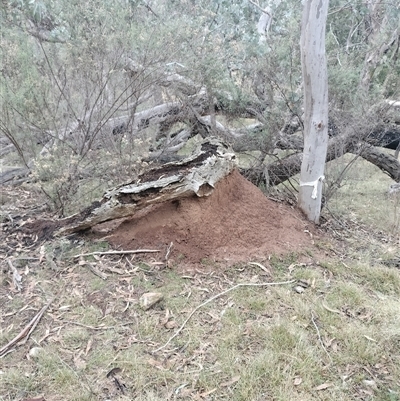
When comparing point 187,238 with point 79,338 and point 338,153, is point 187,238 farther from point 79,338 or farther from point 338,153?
point 338,153

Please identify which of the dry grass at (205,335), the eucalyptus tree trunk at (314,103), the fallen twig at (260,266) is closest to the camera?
the dry grass at (205,335)

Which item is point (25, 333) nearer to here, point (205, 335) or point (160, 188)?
point (205, 335)

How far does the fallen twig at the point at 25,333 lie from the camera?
281 centimetres

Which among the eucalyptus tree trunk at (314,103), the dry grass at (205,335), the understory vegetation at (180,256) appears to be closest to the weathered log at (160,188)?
the understory vegetation at (180,256)

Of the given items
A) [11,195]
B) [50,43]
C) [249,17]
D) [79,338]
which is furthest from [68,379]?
[249,17]

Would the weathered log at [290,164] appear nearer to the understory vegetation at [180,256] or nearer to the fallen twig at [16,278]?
the understory vegetation at [180,256]

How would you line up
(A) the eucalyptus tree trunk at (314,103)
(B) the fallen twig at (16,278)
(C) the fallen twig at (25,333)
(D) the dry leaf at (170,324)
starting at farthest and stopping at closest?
(A) the eucalyptus tree trunk at (314,103), (B) the fallen twig at (16,278), (D) the dry leaf at (170,324), (C) the fallen twig at (25,333)

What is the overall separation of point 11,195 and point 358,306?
479 cm

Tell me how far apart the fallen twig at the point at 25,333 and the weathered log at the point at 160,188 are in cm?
105

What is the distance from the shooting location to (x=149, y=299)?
3.27 m

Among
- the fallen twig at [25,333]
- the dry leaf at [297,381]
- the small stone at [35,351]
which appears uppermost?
the small stone at [35,351]

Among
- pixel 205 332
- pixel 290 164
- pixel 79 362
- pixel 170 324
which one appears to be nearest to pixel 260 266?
pixel 205 332

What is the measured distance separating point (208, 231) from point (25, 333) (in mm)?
1829

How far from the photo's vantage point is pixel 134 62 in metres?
5.40
